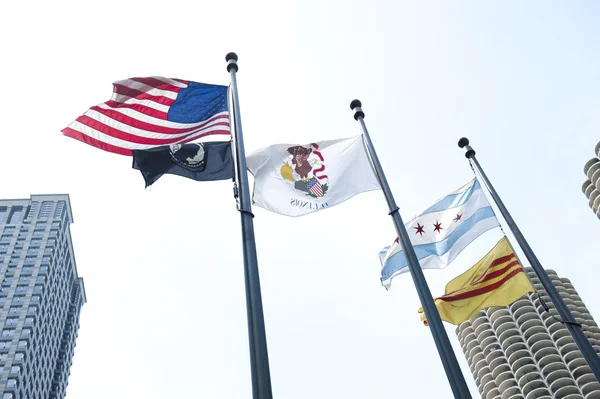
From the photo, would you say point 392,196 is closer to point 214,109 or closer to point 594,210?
point 214,109

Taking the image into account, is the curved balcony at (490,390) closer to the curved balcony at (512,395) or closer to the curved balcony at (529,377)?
the curved balcony at (512,395)

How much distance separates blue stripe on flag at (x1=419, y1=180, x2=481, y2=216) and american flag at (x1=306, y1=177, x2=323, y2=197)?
136 inches

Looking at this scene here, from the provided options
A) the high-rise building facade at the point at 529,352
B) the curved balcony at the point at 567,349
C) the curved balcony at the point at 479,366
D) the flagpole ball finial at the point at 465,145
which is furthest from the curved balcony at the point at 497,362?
the flagpole ball finial at the point at 465,145

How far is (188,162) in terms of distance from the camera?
1273cm

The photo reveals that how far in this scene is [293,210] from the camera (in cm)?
1352

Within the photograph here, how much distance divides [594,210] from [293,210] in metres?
92.2

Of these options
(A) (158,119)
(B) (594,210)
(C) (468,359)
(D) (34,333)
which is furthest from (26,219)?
(A) (158,119)

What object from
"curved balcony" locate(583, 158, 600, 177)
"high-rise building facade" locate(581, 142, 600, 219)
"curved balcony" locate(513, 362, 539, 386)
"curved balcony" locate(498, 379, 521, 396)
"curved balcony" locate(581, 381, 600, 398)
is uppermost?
"curved balcony" locate(583, 158, 600, 177)

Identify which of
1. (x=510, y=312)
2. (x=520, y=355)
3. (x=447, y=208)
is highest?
(x=510, y=312)

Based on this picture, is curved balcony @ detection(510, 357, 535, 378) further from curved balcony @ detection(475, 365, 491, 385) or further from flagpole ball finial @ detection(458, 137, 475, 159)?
flagpole ball finial @ detection(458, 137, 475, 159)

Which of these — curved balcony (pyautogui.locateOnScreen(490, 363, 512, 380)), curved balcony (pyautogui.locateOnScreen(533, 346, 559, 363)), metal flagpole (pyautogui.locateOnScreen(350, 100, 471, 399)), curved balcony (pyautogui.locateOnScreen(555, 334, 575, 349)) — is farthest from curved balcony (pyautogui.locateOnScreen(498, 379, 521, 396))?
metal flagpole (pyautogui.locateOnScreen(350, 100, 471, 399))

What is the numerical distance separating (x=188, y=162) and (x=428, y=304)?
5.90 metres

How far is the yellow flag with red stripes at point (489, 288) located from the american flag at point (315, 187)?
3932 mm

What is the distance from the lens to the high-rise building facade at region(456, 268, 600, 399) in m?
90.8
